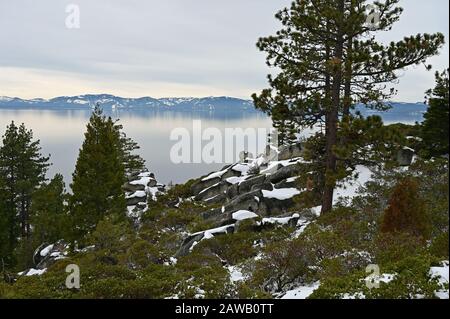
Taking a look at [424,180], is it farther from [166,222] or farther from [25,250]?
[25,250]

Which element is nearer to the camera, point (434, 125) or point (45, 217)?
point (434, 125)

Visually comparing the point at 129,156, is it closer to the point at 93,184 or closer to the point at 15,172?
the point at 15,172

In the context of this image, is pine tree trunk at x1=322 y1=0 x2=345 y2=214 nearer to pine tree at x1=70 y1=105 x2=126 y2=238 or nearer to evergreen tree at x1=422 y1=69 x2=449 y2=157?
evergreen tree at x1=422 y1=69 x2=449 y2=157

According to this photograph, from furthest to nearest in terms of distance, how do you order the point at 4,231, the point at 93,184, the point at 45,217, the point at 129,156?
the point at 129,156 < the point at 45,217 < the point at 4,231 < the point at 93,184

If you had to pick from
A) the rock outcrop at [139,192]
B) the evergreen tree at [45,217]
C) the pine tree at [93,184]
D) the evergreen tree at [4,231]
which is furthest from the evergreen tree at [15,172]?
the pine tree at [93,184]

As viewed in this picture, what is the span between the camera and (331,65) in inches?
585

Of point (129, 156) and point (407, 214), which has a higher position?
point (407, 214)

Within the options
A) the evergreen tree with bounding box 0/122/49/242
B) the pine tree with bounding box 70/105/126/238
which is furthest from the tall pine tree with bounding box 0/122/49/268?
the pine tree with bounding box 70/105/126/238

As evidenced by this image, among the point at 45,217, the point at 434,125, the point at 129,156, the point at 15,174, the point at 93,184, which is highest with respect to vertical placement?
the point at 434,125

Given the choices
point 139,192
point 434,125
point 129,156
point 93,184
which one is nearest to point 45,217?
point 93,184

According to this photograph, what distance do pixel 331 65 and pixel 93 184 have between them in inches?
715

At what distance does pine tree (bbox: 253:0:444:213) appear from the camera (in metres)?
15.1

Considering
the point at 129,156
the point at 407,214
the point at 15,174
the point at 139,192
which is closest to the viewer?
the point at 407,214

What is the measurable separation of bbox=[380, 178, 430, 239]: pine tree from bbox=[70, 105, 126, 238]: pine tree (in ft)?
65.0
